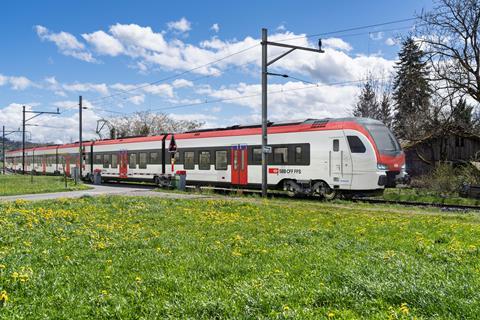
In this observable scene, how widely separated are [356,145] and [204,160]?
10200mm

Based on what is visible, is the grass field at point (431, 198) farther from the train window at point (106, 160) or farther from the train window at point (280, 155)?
the train window at point (106, 160)

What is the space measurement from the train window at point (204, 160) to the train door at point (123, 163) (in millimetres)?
9839

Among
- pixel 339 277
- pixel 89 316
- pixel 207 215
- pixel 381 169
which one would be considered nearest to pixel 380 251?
pixel 339 277

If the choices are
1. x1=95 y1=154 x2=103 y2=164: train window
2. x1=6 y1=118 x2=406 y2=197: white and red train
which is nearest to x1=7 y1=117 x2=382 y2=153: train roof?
x1=6 y1=118 x2=406 y2=197: white and red train

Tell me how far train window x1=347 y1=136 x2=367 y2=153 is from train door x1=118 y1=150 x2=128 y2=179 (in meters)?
20.3

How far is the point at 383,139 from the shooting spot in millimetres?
19141

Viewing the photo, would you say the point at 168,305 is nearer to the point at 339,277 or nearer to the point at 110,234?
the point at 339,277

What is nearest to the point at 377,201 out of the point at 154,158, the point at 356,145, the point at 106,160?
the point at 356,145

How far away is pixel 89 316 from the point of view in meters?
4.33

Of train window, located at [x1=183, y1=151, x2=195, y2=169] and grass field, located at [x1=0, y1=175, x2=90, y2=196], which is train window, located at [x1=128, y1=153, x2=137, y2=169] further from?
train window, located at [x1=183, y1=151, x2=195, y2=169]

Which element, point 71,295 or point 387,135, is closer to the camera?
point 71,295

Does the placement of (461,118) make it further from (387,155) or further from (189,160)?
(189,160)

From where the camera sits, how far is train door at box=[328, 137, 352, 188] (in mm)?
18875

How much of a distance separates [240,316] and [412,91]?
3075cm
